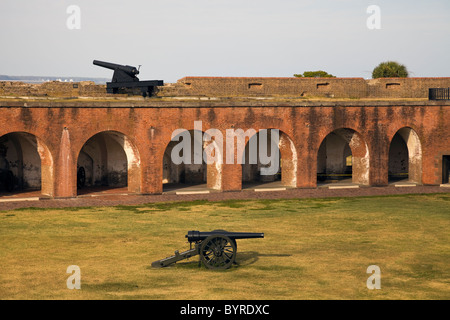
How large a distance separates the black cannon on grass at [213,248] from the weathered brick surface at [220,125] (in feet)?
36.3

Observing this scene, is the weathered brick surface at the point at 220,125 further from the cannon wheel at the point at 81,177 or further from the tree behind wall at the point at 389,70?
the tree behind wall at the point at 389,70

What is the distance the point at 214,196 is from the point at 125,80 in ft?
20.3

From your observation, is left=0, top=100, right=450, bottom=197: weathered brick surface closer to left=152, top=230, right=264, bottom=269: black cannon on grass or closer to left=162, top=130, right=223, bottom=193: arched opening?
left=162, top=130, right=223, bottom=193: arched opening

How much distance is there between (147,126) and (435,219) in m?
11.1

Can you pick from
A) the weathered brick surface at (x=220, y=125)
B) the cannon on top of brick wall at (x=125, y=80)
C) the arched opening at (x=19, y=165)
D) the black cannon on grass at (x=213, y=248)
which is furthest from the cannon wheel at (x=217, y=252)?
the cannon on top of brick wall at (x=125, y=80)

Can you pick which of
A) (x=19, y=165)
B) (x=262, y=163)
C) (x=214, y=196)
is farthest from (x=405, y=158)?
(x=19, y=165)

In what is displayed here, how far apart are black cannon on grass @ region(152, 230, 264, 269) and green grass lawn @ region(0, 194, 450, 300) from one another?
0.74ft

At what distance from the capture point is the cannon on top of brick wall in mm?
26141

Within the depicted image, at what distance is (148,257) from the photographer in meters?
15.1

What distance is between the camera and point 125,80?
26.5 m

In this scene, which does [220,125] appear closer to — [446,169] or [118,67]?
[118,67]

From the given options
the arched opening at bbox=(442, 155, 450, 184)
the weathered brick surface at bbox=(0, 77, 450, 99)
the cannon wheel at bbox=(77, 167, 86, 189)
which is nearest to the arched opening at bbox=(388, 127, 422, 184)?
the arched opening at bbox=(442, 155, 450, 184)

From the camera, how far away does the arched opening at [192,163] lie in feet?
85.0
